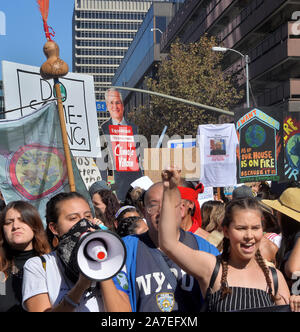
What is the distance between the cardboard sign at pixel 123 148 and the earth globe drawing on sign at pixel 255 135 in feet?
7.95

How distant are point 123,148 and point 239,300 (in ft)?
30.0

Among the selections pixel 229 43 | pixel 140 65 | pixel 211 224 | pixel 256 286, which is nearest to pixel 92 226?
pixel 256 286

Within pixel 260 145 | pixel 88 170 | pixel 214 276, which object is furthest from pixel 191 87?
pixel 214 276

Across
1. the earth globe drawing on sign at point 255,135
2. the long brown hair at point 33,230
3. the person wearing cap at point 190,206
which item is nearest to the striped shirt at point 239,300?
the person wearing cap at point 190,206

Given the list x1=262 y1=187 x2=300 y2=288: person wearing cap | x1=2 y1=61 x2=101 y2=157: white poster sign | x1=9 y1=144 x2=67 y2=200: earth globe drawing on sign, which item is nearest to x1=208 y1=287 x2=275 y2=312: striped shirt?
x1=262 y1=187 x2=300 y2=288: person wearing cap

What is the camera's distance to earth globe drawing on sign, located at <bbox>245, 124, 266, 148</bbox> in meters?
10.4

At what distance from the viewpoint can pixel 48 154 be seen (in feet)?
17.4

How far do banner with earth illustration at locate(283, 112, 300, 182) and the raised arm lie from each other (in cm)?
818

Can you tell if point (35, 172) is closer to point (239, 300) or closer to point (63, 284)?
point (63, 284)

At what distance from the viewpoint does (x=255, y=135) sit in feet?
34.2

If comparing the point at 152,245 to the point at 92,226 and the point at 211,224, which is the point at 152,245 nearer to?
the point at 92,226

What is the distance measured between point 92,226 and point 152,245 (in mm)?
442

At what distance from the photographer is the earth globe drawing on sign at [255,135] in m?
10.4

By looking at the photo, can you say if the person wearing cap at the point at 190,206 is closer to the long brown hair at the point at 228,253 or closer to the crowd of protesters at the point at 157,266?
the crowd of protesters at the point at 157,266
